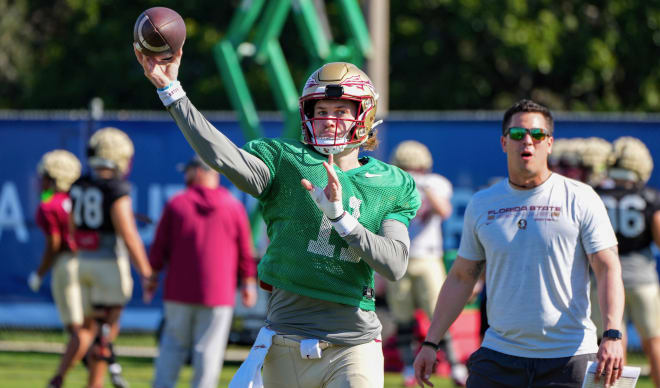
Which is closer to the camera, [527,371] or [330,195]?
[330,195]

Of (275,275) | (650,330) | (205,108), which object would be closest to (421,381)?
(275,275)

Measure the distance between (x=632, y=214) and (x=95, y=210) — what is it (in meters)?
3.92

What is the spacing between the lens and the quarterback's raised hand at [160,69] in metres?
4.07

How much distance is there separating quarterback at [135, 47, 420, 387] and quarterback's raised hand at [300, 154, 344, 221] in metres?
0.15

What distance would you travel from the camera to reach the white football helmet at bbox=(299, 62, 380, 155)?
174 inches

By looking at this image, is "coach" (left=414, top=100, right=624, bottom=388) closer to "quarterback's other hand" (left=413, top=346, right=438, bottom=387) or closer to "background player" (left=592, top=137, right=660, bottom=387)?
"quarterback's other hand" (left=413, top=346, right=438, bottom=387)

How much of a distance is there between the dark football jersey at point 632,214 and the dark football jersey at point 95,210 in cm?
359

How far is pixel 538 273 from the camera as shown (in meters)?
4.79

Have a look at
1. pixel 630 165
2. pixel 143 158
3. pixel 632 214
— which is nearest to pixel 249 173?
pixel 632 214

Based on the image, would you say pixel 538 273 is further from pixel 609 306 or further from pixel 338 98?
pixel 338 98

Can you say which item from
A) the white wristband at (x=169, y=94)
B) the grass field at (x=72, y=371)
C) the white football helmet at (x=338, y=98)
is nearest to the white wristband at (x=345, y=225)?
the white football helmet at (x=338, y=98)

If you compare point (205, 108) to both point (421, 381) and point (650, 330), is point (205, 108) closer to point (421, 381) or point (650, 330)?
point (650, 330)

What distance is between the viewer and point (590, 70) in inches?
785

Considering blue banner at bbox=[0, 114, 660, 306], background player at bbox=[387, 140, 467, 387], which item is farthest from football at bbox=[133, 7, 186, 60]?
blue banner at bbox=[0, 114, 660, 306]
